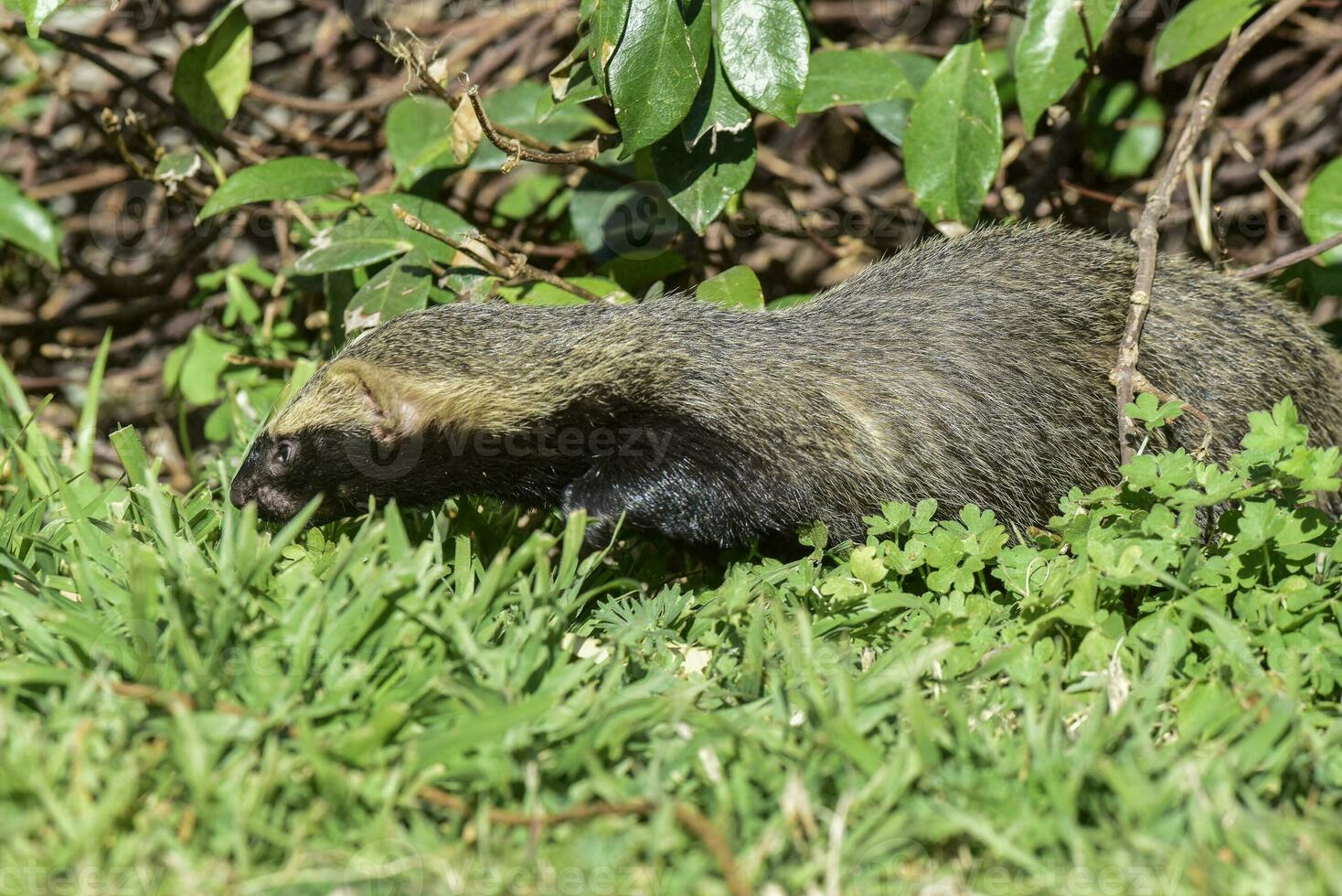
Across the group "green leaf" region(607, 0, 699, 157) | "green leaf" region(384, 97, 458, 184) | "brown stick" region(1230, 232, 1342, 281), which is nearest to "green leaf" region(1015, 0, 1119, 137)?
"brown stick" region(1230, 232, 1342, 281)

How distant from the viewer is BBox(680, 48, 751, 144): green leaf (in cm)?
467

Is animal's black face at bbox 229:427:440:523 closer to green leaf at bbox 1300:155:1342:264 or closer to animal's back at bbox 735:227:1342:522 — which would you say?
animal's back at bbox 735:227:1342:522

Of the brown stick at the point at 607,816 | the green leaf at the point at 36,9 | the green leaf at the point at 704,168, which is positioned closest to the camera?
the brown stick at the point at 607,816

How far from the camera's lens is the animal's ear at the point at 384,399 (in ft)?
14.5

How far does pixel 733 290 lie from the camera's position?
16.8ft

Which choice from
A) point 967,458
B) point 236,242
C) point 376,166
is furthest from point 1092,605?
point 236,242

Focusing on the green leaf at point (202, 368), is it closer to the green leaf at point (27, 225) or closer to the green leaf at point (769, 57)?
the green leaf at point (27, 225)

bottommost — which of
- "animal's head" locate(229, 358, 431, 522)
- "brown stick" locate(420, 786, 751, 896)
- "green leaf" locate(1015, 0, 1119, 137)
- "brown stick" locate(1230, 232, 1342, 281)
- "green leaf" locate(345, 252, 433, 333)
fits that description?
"animal's head" locate(229, 358, 431, 522)

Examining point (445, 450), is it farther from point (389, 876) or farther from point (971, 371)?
point (389, 876)

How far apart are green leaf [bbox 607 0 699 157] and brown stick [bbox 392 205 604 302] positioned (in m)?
0.83

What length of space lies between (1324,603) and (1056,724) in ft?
3.19

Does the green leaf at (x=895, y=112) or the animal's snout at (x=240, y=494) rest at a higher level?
the green leaf at (x=895, y=112)

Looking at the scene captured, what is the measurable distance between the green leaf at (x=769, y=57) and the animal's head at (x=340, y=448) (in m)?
1.54

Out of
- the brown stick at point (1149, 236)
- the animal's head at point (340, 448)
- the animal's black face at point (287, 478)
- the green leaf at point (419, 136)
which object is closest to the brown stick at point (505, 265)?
the green leaf at point (419, 136)
